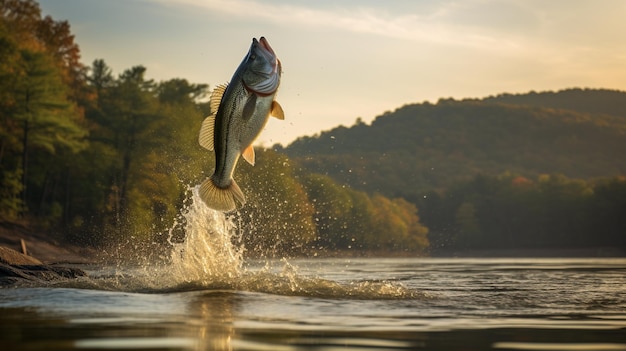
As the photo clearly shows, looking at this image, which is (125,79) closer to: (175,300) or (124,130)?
(124,130)

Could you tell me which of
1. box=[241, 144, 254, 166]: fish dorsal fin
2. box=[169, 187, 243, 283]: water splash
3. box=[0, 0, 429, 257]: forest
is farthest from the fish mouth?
box=[0, 0, 429, 257]: forest

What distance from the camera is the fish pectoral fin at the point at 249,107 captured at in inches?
496

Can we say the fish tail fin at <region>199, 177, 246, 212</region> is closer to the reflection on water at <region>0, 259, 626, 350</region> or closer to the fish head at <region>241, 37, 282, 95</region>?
the reflection on water at <region>0, 259, 626, 350</region>

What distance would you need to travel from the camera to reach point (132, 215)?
2547 inches

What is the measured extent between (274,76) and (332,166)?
182 meters

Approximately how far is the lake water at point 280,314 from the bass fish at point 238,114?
1.74m

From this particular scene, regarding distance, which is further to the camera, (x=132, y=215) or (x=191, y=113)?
(x=191, y=113)

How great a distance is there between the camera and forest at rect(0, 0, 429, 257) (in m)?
63.0

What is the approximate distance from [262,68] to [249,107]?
0.58 meters

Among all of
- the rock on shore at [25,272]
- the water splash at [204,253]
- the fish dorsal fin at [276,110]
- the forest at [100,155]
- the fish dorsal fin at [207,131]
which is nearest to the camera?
the fish dorsal fin at [276,110]

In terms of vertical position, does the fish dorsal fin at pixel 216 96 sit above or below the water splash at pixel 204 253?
above

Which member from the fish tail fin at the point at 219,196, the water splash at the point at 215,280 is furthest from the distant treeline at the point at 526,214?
the fish tail fin at the point at 219,196

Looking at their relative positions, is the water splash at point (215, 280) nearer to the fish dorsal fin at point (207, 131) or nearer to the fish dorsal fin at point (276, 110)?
the fish dorsal fin at point (207, 131)

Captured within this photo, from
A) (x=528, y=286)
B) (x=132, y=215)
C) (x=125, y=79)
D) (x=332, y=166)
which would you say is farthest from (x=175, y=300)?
(x=332, y=166)
